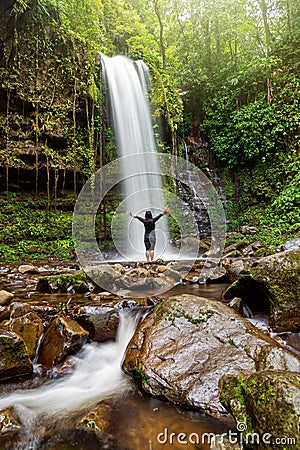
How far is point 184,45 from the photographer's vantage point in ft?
56.2

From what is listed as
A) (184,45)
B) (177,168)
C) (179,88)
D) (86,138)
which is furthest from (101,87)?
(184,45)

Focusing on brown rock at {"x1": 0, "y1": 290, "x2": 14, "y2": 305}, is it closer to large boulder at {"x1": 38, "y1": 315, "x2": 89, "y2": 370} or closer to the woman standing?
large boulder at {"x1": 38, "y1": 315, "x2": 89, "y2": 370}

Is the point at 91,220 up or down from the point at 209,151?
down

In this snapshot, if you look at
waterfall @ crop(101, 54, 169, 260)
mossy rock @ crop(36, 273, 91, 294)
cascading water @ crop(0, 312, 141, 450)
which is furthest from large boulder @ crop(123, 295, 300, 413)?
waterfall @ crop(101, 54, 169, 260)

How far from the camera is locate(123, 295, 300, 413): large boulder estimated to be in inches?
91.1

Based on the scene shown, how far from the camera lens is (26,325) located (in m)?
3.26

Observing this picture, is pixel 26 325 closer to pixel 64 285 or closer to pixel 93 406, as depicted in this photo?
pixel 93 406

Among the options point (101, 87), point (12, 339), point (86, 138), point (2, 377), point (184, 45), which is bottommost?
point (2, 377)

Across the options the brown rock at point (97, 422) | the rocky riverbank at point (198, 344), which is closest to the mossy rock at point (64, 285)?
the rocky riverbank at point (198, 344)

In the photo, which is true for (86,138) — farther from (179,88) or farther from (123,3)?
(123,3)

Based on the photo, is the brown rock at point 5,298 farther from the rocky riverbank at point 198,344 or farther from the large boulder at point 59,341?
the large boulder at point 59,341

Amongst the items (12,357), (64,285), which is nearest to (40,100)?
(64,285)

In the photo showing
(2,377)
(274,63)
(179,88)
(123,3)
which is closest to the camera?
(2,377)

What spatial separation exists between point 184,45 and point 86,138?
949cm
